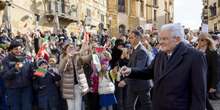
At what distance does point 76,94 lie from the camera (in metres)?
10.0

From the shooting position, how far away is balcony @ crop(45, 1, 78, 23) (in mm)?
33281

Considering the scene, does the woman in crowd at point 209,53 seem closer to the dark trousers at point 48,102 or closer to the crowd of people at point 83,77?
the crowd of people at point 83,77

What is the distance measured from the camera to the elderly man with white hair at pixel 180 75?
206 inches

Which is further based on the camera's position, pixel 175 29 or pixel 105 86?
pixel 105 86

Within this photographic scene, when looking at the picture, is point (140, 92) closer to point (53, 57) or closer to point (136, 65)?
point (136, 65)

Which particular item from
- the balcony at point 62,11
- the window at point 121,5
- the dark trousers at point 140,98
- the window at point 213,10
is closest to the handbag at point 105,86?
the dark trousers at point 140,98

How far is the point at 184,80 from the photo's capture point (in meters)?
5.27

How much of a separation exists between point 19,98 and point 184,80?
17.5ft

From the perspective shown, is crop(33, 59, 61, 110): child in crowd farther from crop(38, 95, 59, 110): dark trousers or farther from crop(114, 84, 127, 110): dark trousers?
crop(114, 84, 127, 110): dark trousers

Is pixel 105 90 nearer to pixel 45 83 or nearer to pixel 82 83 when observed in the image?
pixel 82 83

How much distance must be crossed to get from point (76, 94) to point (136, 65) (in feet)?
6.43

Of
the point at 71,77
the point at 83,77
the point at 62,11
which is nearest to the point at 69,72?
the point at 71,77

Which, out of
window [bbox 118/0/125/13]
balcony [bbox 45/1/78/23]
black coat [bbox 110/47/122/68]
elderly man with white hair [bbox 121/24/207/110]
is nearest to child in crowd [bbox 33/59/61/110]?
black coat [bbox 110/47/122/68]

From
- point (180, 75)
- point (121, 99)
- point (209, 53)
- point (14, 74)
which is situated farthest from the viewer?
point (121, 99)
